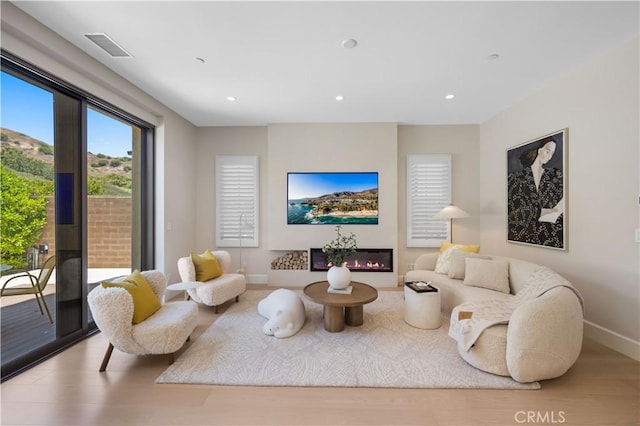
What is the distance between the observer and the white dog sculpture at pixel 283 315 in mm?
2650

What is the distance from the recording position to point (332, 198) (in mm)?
4543

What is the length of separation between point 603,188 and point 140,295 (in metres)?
4.66

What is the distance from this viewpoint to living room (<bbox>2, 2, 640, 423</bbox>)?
2.35 meters

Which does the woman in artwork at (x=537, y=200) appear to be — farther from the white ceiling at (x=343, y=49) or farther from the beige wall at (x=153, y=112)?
the beige wall at (x=153, y=112)

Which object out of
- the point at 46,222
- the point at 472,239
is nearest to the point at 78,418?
the point at 46,222

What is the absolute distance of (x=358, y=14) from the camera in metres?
2.01

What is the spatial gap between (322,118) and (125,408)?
4177 millimetres

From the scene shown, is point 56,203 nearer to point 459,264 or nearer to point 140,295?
point 140,295

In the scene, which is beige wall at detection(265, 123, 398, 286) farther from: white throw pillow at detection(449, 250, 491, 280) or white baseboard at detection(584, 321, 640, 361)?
white baseboard at detection(584, 321, 640, 361)

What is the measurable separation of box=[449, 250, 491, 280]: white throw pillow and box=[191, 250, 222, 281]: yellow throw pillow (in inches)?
132

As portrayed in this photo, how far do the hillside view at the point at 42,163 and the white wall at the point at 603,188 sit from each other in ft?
18.1

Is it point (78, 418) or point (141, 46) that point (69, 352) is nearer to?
point (78, 418)

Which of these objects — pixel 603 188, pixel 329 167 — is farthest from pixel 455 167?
pixel 329 167

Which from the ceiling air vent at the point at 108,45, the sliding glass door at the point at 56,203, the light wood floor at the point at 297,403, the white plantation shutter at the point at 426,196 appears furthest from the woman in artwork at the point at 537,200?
the sliding glass door at the point at 56,203
